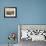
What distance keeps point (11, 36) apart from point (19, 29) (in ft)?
1.28

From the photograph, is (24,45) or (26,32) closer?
(24,45)

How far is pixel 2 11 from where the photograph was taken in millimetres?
4887

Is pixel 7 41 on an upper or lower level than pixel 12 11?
lower

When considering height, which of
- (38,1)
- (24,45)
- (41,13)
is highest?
(38,1)

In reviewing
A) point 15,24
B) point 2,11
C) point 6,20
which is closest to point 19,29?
point 15,24

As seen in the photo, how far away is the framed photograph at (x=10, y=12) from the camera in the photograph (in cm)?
489

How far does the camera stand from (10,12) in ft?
16.1

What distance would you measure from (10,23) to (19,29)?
1.38 ft

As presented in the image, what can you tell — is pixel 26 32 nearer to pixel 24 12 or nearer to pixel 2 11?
pixel 24 12

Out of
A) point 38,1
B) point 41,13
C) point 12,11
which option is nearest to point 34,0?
point 38,1

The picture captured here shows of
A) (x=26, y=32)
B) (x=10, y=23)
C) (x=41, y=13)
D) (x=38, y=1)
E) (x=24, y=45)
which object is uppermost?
(x=38, y=1)

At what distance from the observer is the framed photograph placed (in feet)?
16.0

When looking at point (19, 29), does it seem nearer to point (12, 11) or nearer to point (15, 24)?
point (15, 24)

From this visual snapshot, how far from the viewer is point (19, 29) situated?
4.81 m
